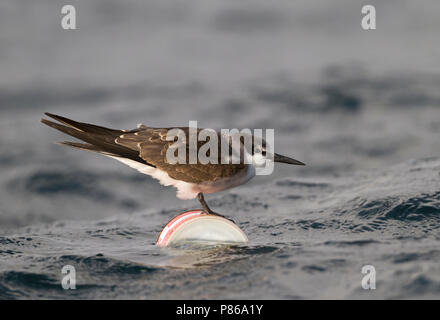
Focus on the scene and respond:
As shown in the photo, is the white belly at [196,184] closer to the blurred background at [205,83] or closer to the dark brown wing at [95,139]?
the dark brown wing at [95,139]

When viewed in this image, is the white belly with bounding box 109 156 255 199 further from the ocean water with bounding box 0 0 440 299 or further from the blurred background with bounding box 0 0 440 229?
the blurred background with bounding box 0 0 440 229

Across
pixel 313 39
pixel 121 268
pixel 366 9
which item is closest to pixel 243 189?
pixel 121 268

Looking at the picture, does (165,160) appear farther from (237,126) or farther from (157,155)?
(237,126)

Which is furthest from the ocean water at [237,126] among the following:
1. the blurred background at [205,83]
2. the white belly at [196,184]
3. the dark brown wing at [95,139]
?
the dark brown wing at [95,139]

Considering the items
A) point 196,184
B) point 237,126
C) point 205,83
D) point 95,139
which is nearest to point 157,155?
point 196,184

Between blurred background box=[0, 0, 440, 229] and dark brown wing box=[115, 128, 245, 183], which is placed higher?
blurred background box=[0, 0, 440, 229]

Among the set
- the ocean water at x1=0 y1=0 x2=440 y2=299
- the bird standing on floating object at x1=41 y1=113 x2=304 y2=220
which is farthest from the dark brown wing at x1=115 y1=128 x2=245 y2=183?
the ocean water at x1=0 y1=0 x2=440 y2=299
